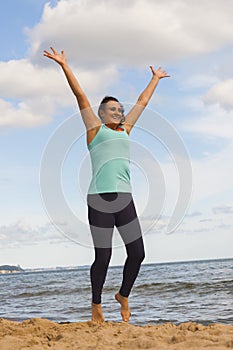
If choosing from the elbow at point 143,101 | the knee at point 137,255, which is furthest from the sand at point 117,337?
the elbow at point 143,101

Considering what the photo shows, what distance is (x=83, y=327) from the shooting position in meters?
4.32

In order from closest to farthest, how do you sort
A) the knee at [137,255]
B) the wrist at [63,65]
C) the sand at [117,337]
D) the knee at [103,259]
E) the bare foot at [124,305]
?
1. the sand at [117,337]
2. the knee at [103,259]
3. the knee at [137,255]
4. the wrist at [63,65]
5. the bare foot at [124,305]

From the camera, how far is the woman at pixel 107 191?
450cm

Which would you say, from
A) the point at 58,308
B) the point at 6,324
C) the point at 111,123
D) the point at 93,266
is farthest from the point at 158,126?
the point at 58,308

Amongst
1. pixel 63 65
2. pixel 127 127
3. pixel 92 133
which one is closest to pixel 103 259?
pixel 92 133

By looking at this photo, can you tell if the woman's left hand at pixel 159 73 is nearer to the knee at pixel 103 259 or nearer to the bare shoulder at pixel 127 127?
the bare shoulder at pixel 127 127

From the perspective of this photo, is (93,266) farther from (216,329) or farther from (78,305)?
(78,305)

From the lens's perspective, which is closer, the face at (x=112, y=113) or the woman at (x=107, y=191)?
the woman at (x=107, y=191)

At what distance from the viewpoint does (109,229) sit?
14.7 feet

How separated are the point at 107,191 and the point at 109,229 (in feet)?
1.17

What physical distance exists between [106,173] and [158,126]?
917mm

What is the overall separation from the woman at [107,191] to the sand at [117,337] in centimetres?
55

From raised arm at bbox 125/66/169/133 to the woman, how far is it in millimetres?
172

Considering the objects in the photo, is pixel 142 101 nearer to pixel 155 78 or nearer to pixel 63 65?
pixel 155 78
